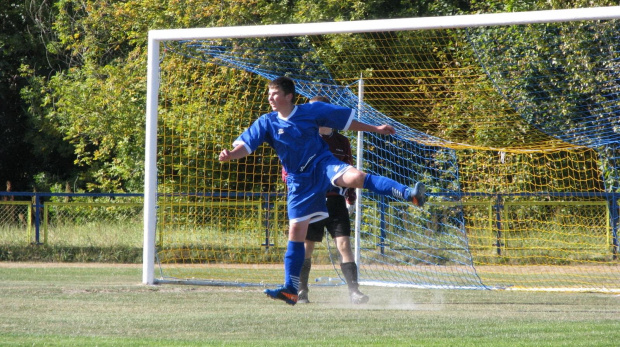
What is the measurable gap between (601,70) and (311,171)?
6.65m

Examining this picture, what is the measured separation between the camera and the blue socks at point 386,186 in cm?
602

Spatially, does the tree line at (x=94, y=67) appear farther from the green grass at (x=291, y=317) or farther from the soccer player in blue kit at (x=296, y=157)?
the soccer player in blue kit at (x=296, y=157)

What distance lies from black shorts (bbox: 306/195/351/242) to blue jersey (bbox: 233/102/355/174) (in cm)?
152

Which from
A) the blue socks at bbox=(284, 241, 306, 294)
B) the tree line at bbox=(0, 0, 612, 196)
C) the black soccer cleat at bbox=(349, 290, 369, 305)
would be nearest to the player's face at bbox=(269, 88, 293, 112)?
the blue socks at bbox=(284, 241, 306, 294)

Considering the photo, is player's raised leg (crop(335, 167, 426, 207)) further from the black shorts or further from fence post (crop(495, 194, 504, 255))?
fence post (crop(495, 194, 504, 255))

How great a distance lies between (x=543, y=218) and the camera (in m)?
14.4

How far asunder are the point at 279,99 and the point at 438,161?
20.7 feet

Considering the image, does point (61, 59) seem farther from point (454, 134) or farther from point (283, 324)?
point (283, 324)

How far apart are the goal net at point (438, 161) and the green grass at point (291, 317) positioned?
43.9 inches

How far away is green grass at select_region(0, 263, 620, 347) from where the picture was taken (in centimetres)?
576

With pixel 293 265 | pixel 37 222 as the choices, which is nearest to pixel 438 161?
pixel 293 265

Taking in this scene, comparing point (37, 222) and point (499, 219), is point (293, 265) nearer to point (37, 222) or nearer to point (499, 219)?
point (499, 219)

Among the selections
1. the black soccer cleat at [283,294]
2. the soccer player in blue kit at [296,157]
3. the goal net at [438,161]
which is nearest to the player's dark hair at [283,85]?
the soccer player in blue kit at [296,157]

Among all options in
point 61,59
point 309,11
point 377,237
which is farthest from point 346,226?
point 61,59
